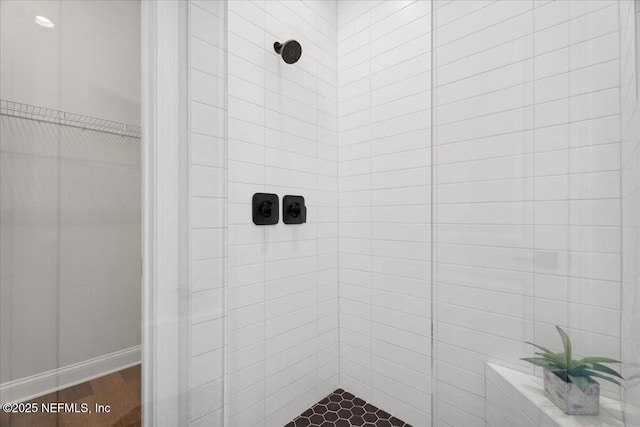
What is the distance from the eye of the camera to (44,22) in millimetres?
736

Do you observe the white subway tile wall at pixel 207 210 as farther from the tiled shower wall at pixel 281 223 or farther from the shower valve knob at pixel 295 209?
the shower valve knob at pixel 295 209

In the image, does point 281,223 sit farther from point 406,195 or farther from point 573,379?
point 573,379

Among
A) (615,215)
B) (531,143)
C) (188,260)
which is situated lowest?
(188,260)

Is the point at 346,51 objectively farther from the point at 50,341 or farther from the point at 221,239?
the point at 50,341

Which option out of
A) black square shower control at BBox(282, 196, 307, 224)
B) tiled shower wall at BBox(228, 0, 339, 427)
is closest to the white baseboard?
tiled shower wall at BBox(228, 0, 339, 427)

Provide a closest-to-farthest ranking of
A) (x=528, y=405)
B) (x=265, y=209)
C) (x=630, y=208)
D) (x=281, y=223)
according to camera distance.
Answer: (x=630, y=208), (x=528, y=405), (x=265, y=209), (x=281, y=223)

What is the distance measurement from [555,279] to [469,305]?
0.71 feet

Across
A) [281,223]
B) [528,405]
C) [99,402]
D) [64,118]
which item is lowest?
[99,402]

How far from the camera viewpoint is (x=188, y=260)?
37.9 inches

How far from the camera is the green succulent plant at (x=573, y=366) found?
0.54 m

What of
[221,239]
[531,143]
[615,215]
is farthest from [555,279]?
[221,239]

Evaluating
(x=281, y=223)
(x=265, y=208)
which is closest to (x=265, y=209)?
(x=265, y=208)

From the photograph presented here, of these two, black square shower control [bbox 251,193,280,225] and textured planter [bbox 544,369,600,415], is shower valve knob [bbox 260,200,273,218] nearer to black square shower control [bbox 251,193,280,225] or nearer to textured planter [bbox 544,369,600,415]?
black square shower control [bbox 251,193,280,225]

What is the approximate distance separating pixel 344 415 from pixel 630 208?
1.54 metres
